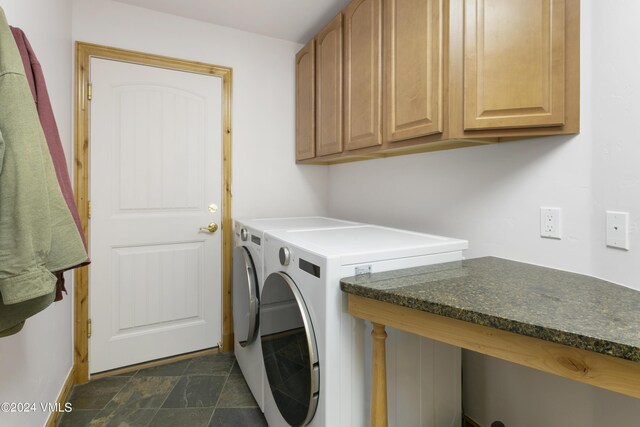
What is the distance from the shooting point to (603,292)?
0.98 metres

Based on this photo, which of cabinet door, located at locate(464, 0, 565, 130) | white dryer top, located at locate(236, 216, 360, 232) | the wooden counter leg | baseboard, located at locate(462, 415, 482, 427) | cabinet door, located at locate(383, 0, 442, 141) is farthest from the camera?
white dryer top, located at locate(236, 216, 360, 232)

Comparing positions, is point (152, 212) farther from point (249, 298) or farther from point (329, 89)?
point (329, 89)

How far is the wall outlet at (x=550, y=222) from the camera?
→ 1213 mm

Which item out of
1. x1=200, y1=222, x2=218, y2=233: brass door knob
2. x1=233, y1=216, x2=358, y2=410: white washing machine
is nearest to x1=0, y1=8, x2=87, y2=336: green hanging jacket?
x1=233, y1=216, x2=358, y2=410: white washing machine

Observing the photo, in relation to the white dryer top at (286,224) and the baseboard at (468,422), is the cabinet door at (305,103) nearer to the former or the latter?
the white dryer top at (286,224)

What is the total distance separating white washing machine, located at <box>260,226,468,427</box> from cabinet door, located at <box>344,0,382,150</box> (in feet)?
1.91

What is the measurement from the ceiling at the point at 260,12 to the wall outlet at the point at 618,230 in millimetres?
1782

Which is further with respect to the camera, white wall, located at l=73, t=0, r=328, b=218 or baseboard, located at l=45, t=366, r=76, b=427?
white wall, located at l=73, t=0, r=328, b=218

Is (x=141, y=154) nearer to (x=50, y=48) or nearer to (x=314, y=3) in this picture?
(x=50, y=48)

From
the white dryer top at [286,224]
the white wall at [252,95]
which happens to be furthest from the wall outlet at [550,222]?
the white wall at [252,95]

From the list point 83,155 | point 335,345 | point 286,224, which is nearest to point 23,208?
point 335,345

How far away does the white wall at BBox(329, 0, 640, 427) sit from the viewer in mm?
1031

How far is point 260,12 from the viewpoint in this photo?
6.81 ft

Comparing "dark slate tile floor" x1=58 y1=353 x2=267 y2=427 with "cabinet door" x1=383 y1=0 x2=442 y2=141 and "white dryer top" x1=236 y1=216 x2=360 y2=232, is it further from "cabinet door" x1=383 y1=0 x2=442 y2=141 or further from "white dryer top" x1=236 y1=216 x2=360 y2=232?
"cabinet door" x1=383 y1=0 x2=442 y2=141
